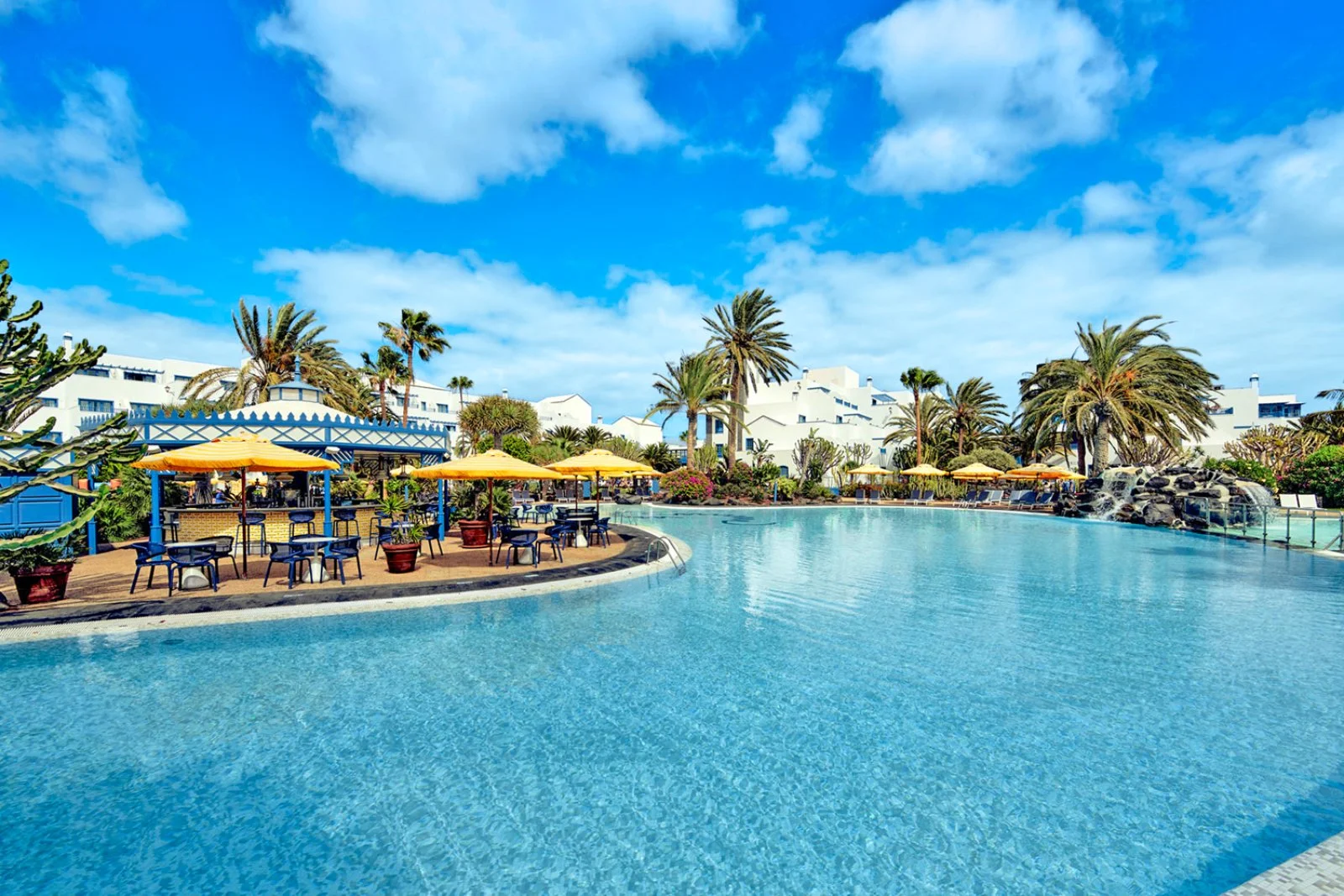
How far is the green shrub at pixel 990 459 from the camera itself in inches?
1737

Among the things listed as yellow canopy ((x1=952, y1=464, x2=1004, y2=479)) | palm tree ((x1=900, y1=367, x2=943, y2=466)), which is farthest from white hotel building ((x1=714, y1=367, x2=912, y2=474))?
yellow canopy ((x1=952, y1=464, x2=1004, y2=479))

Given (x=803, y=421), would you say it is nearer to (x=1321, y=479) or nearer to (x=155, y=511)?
(x=1321, y=479)

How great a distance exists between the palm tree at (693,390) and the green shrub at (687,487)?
169cm

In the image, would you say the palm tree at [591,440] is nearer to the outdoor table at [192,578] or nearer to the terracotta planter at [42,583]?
the outdoor table at [192,578]

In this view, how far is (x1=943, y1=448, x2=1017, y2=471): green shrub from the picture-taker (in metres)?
44.1

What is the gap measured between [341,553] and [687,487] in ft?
85.0

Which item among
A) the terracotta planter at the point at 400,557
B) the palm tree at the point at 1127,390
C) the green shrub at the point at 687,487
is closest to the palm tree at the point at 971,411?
the palm tree at the point at 1127,390

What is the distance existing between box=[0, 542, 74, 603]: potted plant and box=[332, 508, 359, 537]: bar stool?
6024 millimetres

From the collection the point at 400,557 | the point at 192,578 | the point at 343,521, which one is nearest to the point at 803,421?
the point at 343,521

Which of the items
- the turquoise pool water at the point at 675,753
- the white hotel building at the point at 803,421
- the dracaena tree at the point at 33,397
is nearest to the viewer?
the turquoise pool water at the point at 675,753

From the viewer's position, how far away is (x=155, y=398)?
162ft

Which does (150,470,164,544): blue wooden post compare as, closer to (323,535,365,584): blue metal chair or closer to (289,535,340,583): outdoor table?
(323,535,365,584): blue metal chair

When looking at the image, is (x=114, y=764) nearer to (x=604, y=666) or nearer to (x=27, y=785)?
(x=27, y=785)

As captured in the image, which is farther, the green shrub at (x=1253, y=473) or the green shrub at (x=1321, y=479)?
the green shrub at (x=1253, y=473)
